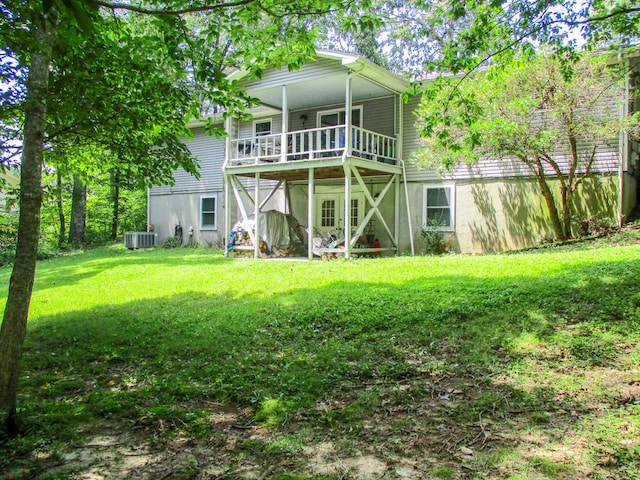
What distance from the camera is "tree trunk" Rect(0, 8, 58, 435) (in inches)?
145

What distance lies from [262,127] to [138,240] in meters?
7.15

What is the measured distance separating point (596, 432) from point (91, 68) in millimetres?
5767

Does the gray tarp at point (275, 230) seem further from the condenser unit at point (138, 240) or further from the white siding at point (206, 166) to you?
the condenser unit at point (138, 240)

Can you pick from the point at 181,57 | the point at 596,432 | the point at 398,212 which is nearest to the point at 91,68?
the point at 181,57

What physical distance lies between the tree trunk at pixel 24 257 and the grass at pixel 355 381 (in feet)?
1.03

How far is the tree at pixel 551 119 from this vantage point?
37.1ft

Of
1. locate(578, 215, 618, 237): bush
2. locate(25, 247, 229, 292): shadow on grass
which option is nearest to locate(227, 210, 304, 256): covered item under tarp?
locate(25, 247, 229, 292): shadow on grass

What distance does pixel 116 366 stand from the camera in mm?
5340

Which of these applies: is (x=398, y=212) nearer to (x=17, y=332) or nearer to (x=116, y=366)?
(x=116, y=366)

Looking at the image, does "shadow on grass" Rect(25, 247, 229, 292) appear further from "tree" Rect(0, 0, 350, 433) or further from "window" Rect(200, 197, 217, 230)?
"tree" Rect(0, 0, 350, 433)

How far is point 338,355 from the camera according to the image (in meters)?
5.21

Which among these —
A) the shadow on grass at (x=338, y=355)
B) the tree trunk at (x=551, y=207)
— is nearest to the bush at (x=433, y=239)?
the tree trunk at (x=551, y=207)

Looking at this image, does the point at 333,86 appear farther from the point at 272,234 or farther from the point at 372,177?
the point at 272,234

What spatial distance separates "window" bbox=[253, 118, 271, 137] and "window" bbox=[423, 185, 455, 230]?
6.79m
